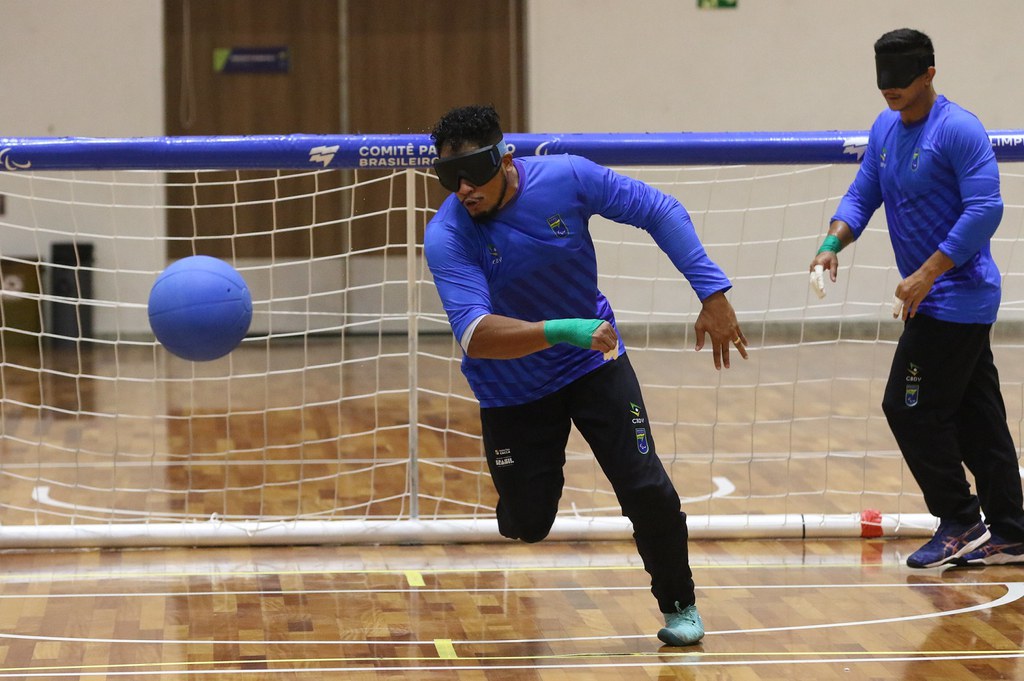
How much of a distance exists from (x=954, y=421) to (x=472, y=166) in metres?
2.30

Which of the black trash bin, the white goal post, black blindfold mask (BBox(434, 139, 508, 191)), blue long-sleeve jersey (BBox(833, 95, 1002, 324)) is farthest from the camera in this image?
the black trash bin

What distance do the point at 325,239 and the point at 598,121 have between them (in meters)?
2.81

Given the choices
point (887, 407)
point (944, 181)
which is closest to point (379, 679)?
point (887, 407)

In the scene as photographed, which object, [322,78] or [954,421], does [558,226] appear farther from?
[322,78]

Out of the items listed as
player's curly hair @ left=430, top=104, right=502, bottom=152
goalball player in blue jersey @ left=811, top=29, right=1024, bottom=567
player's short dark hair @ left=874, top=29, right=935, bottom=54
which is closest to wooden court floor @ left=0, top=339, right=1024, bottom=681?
goalball player in blue jersey @ left=811, top=29, right=1024, bottom=567

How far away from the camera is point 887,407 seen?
194 inches

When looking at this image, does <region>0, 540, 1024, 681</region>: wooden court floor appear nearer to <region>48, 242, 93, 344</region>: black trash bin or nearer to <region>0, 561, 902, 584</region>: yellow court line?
<region>0, 561, 902, 584</region>: yellow court line

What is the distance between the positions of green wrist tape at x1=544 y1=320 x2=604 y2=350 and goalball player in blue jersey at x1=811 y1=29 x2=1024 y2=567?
130 centimetres

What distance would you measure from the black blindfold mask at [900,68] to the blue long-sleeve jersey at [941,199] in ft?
0.59

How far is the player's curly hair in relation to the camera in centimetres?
373

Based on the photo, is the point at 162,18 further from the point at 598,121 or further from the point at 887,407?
the point at 887,407

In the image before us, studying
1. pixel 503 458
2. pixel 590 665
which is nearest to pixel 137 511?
pixel 503 458

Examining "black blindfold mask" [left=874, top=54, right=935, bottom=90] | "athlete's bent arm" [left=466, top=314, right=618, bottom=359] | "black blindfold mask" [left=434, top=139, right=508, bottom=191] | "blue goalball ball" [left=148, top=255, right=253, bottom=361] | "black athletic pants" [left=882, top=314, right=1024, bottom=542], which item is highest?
"black blindfold mask" [left=874, top=54, right=935, bottom=90]

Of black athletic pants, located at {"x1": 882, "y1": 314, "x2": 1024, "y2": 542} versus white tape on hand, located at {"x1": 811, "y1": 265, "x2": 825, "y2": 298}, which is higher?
white tape on hand, located at {"x1": 811, "y1": 265, "x2": 825, "y2": 298}
